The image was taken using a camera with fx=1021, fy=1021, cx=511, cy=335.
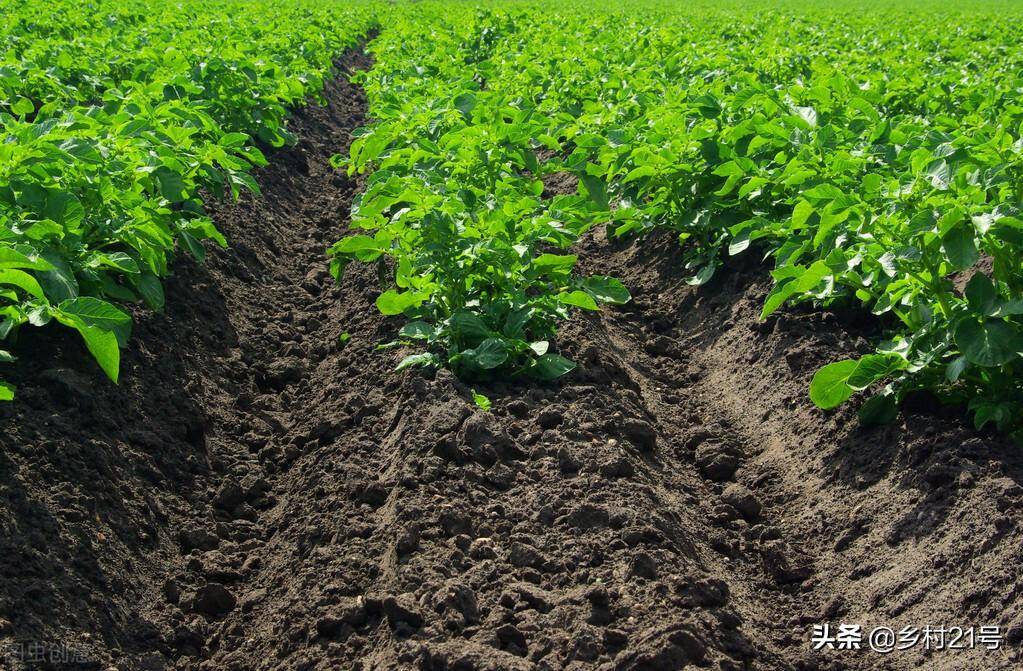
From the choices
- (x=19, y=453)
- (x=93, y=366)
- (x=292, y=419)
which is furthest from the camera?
(x=292, y=419)

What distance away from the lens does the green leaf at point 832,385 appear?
12.9ft

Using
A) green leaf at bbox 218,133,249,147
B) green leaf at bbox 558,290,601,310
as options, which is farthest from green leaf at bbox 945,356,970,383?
green leaf at bbox 218,133,249,147

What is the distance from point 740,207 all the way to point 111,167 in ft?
10.9

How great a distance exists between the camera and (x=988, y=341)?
11.7 ft

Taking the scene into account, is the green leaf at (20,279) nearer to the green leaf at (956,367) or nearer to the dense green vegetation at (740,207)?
the dense green vegetation at (740,207)

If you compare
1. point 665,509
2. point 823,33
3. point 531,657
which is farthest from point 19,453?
point 823,33

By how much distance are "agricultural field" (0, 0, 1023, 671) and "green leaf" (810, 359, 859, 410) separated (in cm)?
1

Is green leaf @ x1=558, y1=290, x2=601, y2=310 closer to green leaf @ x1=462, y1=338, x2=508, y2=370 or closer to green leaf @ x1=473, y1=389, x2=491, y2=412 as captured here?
green leaf @ x1=462, y1=338, x2=508, y2=370

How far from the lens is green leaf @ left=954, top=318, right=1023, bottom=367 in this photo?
3514 millimetres

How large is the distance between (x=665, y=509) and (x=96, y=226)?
265 cm

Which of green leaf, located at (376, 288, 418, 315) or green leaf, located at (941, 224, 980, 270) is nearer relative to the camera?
green leaf, located at (941, 224, 980, 270)

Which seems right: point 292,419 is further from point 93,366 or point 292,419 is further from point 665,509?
point 665,509

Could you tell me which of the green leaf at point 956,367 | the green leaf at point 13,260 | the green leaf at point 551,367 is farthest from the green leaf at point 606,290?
the green leaf at point 13,260

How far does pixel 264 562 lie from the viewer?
3754mm
